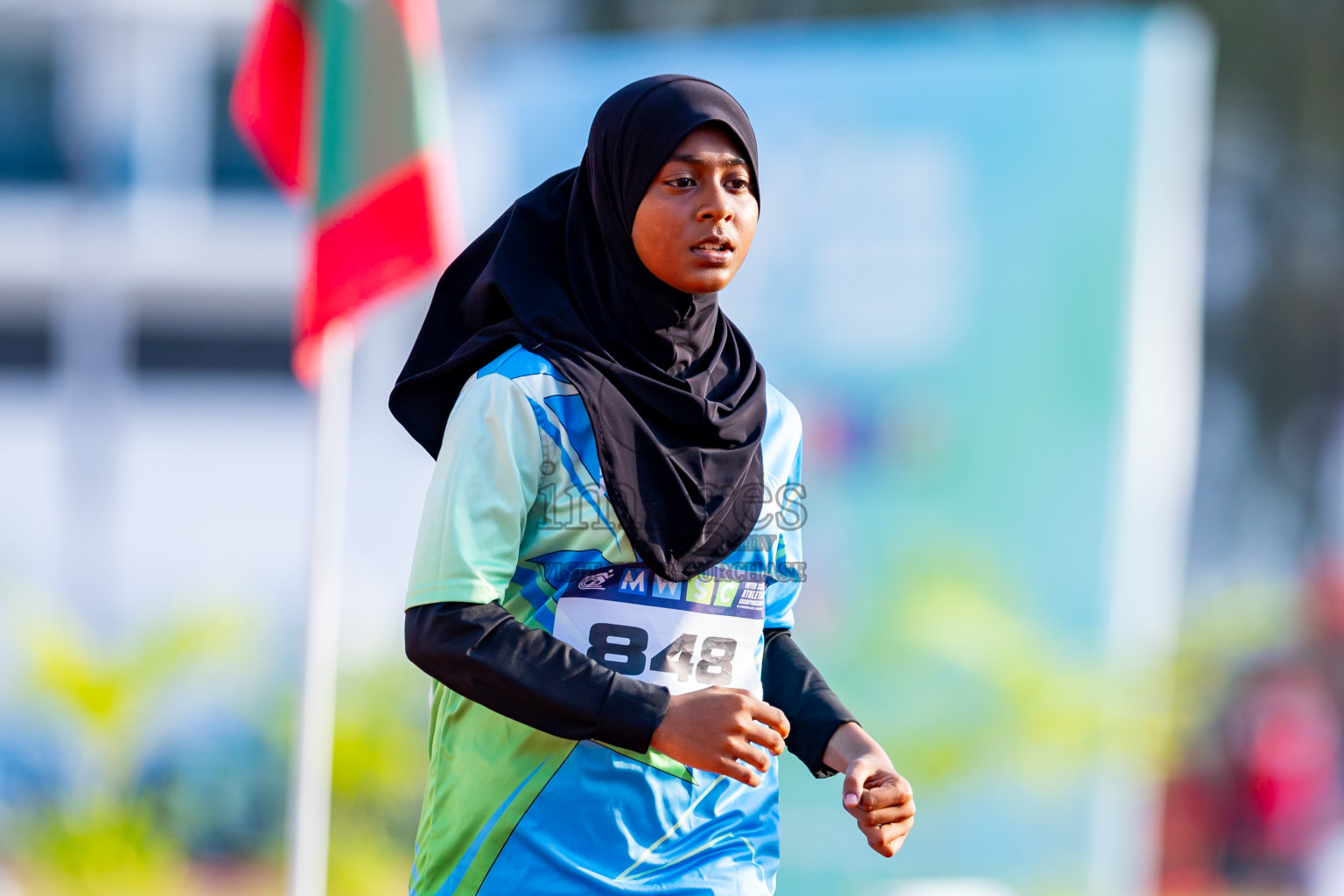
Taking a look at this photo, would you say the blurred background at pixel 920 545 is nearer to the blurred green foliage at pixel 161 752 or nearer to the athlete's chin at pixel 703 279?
the blurred green foliage at pixel 161 752

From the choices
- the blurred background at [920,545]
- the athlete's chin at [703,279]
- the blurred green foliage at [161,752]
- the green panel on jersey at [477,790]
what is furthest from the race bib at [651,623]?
the blurred green foliage at [161,752]

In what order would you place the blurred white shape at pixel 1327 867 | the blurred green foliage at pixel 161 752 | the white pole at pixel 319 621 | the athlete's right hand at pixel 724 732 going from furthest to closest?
the blurred white shape at pixel 1327 867
the blurred green foliage at pixel 161 752
the white pole at pixel 319 621
the athlete's right hand at pixel 724 732

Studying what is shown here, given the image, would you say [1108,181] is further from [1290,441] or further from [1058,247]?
[1290,441]

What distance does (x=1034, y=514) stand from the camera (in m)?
6.66

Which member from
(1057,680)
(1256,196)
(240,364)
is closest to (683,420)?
(1057,680)

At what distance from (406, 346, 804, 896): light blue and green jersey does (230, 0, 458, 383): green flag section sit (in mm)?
2658

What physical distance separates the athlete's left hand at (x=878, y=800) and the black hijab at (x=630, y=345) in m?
0.27

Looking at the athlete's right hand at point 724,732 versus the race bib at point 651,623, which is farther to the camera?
the race bib at point 651,623

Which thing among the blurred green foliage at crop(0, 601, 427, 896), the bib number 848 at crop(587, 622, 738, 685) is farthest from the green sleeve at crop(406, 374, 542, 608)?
the blurred green foliage at crop(0, 601, 427, 896)

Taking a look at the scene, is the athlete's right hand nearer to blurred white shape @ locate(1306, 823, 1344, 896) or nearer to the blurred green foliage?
the blurred green foliage

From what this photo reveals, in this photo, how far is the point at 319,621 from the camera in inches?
161

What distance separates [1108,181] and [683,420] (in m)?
5.34

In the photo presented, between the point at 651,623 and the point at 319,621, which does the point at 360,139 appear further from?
the point at 651,623

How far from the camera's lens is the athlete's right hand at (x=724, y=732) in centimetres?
152
